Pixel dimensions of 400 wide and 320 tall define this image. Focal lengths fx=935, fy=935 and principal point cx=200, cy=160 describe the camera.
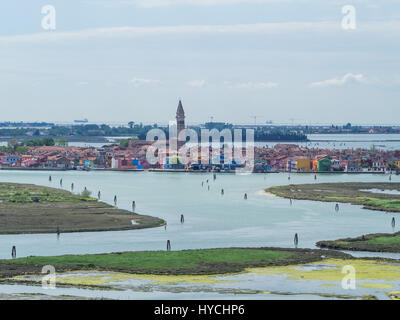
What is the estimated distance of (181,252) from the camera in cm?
2673

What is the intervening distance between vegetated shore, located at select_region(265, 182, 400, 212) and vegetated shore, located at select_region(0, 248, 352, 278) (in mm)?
16002

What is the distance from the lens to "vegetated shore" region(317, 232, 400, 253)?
92.4 ft

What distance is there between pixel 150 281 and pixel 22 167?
60.8 metres

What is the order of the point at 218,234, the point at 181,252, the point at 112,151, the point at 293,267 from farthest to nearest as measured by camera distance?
the point at 112,151 → the point at 218,234 → the point at 181,252 → the point at 293,267

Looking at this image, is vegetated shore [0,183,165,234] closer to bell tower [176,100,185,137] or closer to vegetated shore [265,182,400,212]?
vegetated shore [265,182,400,212]

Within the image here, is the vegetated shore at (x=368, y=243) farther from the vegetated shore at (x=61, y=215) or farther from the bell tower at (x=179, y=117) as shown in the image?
the bell tower at (x=179, y=117)

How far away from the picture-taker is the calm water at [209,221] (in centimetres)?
2906

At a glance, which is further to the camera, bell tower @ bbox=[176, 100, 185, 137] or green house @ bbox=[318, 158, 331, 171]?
bell tower @ bbox=[176, 100, 185, 137]

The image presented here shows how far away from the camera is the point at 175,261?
25.2m

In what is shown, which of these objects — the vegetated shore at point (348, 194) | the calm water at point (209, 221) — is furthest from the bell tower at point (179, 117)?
the vegetated shore at point (348, 194)

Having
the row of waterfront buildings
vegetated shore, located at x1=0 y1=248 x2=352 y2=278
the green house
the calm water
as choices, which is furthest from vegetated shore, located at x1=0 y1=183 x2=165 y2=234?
the green house

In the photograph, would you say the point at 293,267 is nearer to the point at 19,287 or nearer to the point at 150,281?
the point at 150,281

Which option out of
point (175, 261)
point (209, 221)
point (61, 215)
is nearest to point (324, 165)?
point (209, 221)
